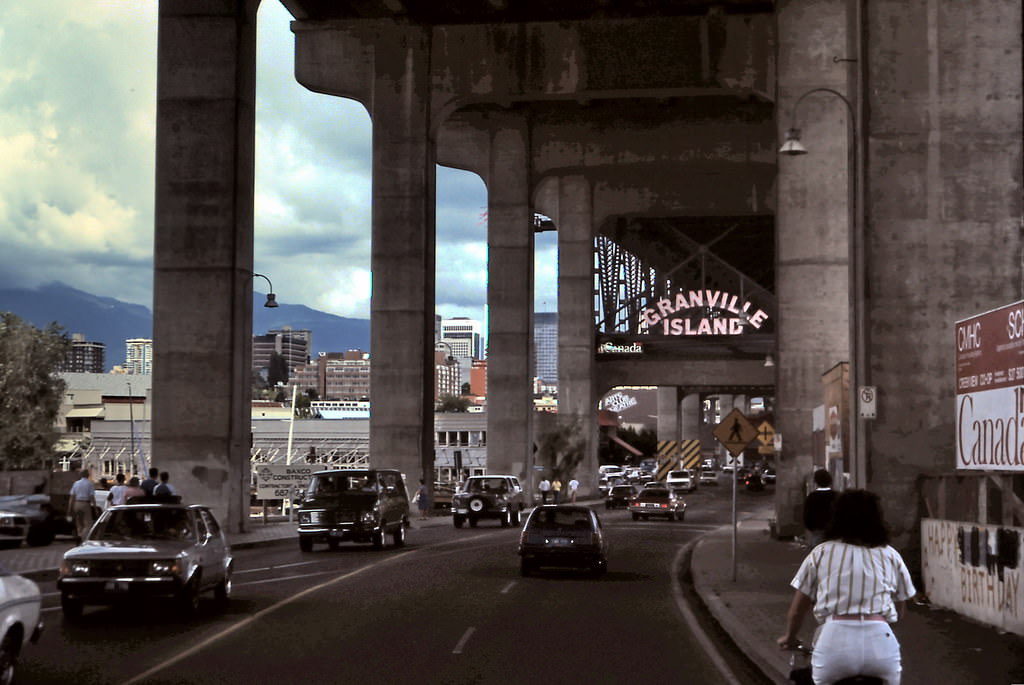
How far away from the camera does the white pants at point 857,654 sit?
694cm

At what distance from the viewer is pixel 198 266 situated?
124ft

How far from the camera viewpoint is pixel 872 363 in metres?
22.4

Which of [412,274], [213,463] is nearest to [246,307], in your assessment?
[213,463]

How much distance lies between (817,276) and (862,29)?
19.6 meters

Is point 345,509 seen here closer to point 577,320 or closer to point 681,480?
point 577,320

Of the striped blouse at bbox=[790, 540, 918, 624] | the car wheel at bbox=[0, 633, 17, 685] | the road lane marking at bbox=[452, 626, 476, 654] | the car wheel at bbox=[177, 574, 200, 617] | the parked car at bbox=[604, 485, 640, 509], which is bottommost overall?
the parked car at bbox=[604, 485, 640, 509]

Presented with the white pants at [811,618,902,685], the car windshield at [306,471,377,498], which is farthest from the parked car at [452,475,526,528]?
the white pants at [811,618,902,685]

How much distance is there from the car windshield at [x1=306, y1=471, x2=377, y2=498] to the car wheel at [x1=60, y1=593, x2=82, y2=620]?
16207 millimetres

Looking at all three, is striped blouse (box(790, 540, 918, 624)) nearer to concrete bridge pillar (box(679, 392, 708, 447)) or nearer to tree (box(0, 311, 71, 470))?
tree (box(0, 311, 71, 470))

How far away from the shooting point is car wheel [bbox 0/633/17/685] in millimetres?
11180

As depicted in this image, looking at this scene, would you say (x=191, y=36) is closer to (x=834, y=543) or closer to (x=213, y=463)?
(x=213, y=463)

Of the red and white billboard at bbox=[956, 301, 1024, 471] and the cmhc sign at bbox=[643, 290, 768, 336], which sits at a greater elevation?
the cmhc sign at bbox=[643, 290, 768, 336]

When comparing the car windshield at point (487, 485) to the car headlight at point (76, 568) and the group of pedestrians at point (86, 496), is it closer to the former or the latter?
the group of pedestrians at point (86, 496)

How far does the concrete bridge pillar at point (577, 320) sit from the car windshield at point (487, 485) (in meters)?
28.2
